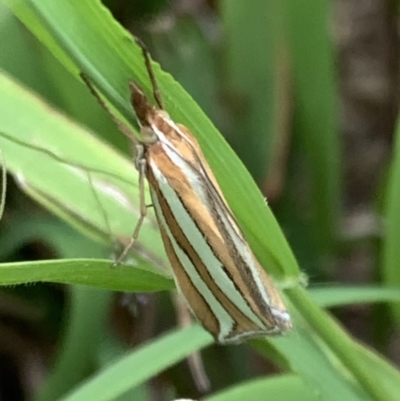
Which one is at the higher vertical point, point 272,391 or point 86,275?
point 86,275

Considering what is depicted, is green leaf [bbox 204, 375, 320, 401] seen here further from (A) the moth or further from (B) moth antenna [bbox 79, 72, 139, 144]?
(B) moth antenna [bbox 79, 72, 139, 144]

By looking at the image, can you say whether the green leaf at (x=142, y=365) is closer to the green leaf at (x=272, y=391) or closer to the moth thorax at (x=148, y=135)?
the green leaf at (x=272, y=391)

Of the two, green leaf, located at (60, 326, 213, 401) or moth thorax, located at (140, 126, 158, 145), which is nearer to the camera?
moth thorax, located at (140, 126, 158, 145)

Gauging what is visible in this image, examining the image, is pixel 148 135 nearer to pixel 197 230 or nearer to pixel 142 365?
pixel 197 230

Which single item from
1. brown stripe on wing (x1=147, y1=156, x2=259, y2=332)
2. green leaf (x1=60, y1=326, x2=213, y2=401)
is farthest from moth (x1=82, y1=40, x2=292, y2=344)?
green leaf (x1=60, y1=326, x2=213, y2=401)

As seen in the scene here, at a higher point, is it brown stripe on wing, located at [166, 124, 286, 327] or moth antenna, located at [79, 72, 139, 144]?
moth antenna, located at [79, 72, 139, 144]

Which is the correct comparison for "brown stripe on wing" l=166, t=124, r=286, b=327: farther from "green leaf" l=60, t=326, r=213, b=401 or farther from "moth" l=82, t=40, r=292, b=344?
"green leaf" l=60, t=326, r=213, b=401

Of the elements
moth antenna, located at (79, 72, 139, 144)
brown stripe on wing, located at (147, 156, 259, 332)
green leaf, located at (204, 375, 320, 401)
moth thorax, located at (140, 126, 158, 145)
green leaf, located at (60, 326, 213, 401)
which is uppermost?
moth antenna, located at (79, 72, 139, 144)

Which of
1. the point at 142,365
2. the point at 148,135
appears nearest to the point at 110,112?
the point at 148,135

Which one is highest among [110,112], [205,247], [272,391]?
[110,112]
